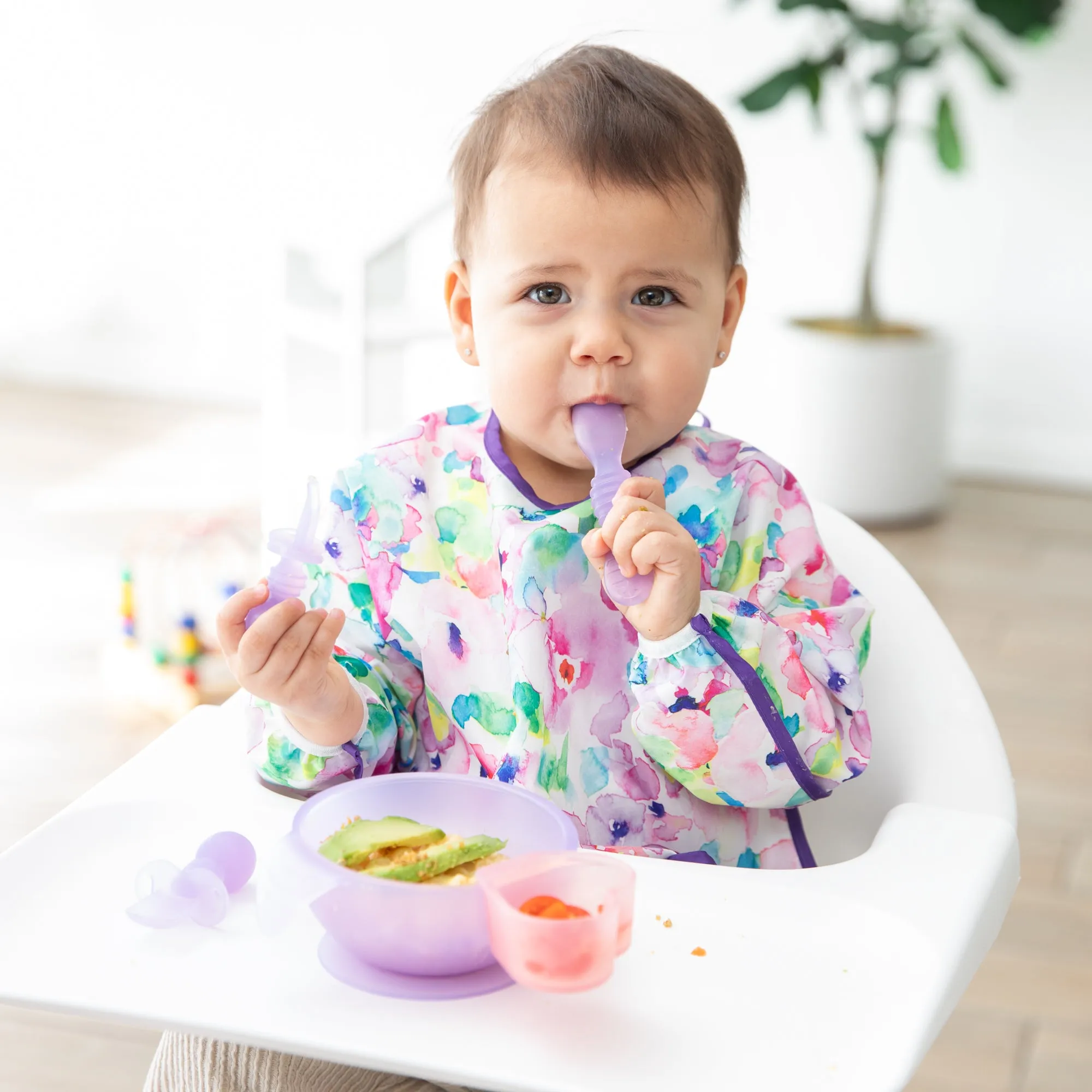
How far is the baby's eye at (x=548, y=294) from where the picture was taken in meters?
0.93

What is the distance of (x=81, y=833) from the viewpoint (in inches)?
32.4

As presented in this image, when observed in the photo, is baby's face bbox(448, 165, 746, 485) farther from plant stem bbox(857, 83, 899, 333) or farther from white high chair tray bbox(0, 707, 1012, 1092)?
plant stem bbox(857, 83, 899, 333)

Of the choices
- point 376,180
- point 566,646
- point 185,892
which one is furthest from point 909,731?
point 376,180

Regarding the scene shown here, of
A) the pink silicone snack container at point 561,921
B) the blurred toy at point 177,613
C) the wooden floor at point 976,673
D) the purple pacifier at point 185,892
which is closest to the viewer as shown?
the pink silicone snack container at point 561,921

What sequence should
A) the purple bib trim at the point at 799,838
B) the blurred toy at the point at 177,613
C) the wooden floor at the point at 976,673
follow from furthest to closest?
the blurred toy at the point at 177,613
the wooden floor at the point at 976,673
the purple bib trim at the point at 799,838

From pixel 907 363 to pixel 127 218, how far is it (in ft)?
7.12

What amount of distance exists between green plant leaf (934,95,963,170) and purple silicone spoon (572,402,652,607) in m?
2.56

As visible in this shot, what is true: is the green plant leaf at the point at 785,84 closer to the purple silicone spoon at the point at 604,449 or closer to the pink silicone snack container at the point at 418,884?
the purple silicone spoon at the point at 604,449

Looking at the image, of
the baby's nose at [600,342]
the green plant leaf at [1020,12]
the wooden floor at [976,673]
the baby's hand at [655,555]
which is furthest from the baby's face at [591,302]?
the green plant leaf at [1020,12]

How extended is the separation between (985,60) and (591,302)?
2.58 m

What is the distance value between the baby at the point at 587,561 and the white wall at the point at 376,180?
2.28m

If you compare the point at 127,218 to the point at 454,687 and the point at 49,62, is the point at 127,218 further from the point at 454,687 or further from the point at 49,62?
the point at 454,687

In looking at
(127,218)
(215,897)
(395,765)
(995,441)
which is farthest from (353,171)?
(215,897)

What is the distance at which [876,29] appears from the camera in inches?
120
